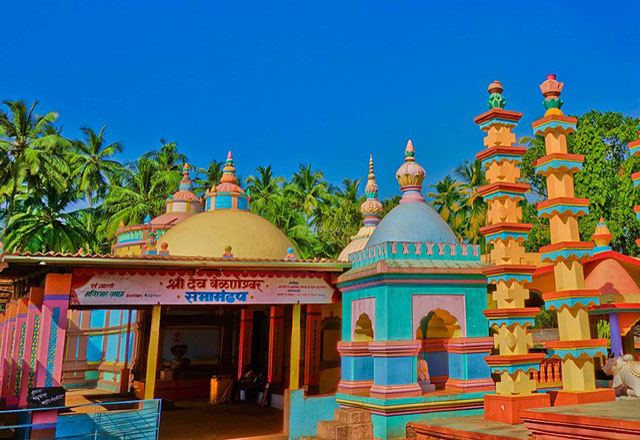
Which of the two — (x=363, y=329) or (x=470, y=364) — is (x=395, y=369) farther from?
(x=363, y=329)

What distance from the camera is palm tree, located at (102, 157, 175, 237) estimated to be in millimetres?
32156

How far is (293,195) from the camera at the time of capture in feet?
129

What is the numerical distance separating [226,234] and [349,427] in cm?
792

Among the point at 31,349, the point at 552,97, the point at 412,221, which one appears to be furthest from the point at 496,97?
the point at 31,349

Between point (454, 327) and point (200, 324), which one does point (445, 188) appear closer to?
point (200, 324)

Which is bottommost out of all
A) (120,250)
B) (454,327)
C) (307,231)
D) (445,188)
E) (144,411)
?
(144,411)

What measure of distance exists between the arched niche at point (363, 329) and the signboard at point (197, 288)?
1114 millimetres

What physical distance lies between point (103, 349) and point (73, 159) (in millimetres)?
16263

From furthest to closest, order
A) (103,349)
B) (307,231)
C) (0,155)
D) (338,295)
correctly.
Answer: (307,231), (0,155), (103,349), (338,295)

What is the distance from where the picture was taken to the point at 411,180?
43.5 feet

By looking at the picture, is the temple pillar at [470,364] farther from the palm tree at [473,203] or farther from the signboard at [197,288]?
the palm tree at [473,203]

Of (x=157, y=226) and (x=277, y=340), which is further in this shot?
(x=157, y=226)

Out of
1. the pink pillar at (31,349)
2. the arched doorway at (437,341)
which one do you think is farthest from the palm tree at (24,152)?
the arched doorway at (437,341)

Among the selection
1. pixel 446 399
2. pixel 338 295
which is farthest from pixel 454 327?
pixel 338 295
